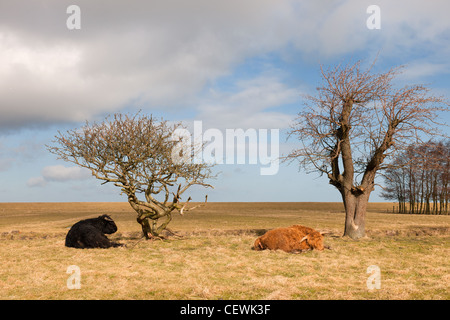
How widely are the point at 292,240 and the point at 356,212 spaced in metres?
7.35

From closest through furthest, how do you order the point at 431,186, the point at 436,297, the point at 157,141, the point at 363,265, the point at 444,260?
the point at 436,297, the point at 363,265, the point at 444,260, the point at 157,141, the point at 431,186

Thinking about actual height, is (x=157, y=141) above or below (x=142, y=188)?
above

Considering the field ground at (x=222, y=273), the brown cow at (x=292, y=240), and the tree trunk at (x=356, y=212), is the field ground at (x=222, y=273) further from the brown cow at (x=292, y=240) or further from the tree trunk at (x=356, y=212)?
the tree trunk at (x=356, y=212)

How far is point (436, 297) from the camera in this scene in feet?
23.8

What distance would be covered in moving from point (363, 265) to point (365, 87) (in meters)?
11.2

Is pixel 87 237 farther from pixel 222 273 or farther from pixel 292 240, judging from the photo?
pixel 292 240

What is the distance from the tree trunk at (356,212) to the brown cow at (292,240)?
19.4 feet

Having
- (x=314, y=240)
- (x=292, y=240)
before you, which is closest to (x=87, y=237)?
(x=292, y=240)

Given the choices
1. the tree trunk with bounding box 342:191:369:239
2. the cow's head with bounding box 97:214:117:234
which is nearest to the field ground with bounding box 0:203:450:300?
the cow's head with bounding box 97:214:117:234

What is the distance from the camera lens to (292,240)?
1338cm
